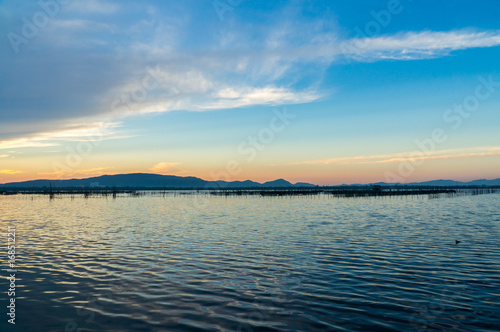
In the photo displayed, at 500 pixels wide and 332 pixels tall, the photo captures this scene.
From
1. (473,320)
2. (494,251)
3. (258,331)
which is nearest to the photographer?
(258,331)

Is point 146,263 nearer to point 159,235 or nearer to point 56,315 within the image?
point 56,315

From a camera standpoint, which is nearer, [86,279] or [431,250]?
[86,279]

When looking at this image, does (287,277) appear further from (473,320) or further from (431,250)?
(431,250)

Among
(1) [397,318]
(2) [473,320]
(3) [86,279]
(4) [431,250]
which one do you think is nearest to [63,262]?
(3) [86,279]

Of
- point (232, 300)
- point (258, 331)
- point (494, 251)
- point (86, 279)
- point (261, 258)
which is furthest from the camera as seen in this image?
point (494, 251)

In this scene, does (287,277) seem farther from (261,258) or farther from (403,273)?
(403,273)

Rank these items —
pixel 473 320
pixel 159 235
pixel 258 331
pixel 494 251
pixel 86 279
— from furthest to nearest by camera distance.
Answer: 1. pixel 159 235
2. pixel 494 251
3. pixel 86 279
4. pixel 473 320
5. pixel 258 331

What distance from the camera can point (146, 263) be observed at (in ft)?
60.4

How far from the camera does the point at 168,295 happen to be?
13.2 m

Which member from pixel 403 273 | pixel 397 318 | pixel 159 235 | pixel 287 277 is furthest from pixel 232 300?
pixel 159 235

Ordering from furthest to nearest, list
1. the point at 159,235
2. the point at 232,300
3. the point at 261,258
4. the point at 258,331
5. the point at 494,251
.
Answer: the point at 159,235 → the point at 494,251 → the point at 261,258 → the point at 232,300 → the point at 258,331

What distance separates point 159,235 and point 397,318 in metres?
21.7

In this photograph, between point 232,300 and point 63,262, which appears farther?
point 63,262

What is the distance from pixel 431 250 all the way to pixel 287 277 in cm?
1163
